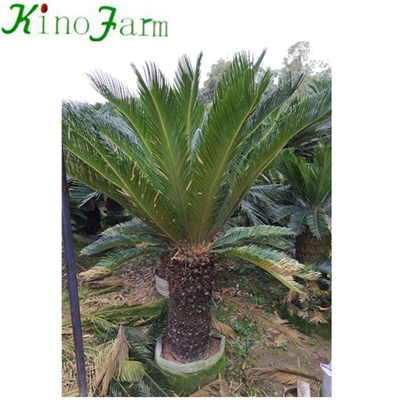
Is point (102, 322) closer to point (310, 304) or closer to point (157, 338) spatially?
point (157, 338)

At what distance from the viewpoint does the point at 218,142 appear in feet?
5.70

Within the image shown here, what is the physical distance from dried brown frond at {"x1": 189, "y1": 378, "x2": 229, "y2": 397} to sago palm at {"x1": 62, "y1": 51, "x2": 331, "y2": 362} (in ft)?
0.85

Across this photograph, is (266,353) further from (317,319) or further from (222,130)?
(222,130)

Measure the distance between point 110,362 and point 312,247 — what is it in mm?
2580

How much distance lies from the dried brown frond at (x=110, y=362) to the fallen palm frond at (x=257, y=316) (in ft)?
4.93

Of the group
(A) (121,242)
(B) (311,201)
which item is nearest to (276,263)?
(A) (121,242)

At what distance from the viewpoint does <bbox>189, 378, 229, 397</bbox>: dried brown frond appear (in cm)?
230

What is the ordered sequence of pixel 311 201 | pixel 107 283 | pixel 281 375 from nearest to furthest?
1. pixel 281 375
2. pixel 311 201
3. pixel 107 283

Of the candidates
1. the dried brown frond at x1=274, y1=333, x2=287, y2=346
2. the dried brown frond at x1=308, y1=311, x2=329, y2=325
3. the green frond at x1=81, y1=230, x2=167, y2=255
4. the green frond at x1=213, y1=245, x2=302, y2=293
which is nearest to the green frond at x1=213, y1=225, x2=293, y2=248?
the green frond at x1=213, y1=245, x2=302, y2=293

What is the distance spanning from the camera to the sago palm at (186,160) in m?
1.70

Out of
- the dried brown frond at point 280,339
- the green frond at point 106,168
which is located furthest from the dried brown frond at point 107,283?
the green frond at point 106,168

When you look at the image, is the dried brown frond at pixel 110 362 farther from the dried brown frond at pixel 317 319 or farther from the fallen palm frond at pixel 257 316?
the dried brown frond at pixel 317 319

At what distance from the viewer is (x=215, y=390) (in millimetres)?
2369

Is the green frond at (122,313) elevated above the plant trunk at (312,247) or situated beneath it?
situated beneath
